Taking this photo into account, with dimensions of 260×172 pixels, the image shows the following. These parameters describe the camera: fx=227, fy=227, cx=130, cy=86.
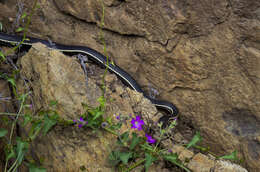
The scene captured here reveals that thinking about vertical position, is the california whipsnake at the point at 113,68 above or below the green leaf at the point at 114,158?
above

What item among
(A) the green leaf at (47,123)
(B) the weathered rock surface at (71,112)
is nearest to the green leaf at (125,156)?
(B) the weathered rock surface at (71,112)

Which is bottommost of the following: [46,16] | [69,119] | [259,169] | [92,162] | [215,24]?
[259,169]

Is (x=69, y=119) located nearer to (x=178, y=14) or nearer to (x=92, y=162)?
(x=92, y=162)

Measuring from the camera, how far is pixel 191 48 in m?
3.26

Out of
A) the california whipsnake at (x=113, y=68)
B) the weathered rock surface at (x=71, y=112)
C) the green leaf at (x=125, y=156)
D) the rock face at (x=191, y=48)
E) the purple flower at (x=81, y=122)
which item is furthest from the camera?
the california whipsnake at (x=113, y=68)

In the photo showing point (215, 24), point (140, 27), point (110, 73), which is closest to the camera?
point (215, 24)

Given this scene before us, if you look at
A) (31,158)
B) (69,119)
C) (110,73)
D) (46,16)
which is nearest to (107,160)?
(69,119)

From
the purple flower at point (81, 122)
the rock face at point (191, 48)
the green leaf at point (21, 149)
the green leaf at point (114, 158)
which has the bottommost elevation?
the green leaf at point (114, 158)

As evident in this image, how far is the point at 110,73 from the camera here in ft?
11.9

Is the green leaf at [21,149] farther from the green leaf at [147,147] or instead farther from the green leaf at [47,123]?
the green leaf at [147,147]

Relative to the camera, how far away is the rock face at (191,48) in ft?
9.84

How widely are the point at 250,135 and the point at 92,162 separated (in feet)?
7.28

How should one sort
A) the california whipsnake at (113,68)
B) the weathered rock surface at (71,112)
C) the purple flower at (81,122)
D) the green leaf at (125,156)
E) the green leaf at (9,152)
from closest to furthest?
the green leaf at (9,152)
the green leaf at (125,156)
the purple flower at (81,122)
the weathered rock surface at (71,112)
the california whipsnake at (113,68)

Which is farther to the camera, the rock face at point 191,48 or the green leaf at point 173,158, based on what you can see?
the rock face at point 191,48
